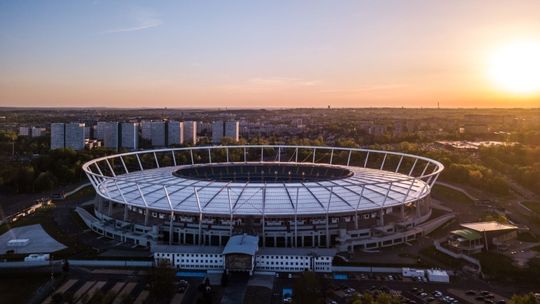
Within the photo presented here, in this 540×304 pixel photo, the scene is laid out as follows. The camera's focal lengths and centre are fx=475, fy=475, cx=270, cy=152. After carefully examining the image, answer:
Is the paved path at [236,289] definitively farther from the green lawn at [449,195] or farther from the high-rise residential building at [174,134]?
the high-rise residential building at [174,134]

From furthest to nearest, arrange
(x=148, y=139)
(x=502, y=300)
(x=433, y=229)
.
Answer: (x=148, y=139) → (x=433, y=229) → (x=502, y=300)

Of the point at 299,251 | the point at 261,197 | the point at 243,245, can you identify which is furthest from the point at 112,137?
the point at 299,251

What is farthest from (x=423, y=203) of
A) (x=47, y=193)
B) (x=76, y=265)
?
(x=47, y=193)

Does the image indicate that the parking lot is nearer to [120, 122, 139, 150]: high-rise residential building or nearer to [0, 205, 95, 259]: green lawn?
[0, 205, 95, 259]: green lawn

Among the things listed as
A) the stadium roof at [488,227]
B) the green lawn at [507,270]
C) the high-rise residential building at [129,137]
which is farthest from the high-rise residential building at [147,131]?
the green lawn at [507,270]

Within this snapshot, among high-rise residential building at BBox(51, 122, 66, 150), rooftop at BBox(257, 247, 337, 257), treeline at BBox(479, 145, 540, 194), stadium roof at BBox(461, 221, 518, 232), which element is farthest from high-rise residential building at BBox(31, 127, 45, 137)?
stadium roof at BBox(461, 221, 518, 232)

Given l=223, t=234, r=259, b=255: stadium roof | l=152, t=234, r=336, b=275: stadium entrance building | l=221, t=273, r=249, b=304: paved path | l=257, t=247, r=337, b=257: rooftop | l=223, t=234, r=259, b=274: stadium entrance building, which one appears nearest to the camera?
l=221, t=273, r=249, b=304: paved path

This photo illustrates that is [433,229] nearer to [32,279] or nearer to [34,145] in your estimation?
[32,279]
